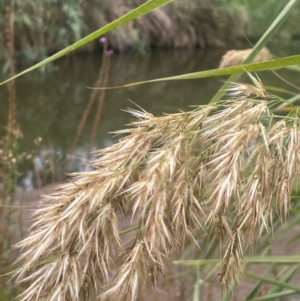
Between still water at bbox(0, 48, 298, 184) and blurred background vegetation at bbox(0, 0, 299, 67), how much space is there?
0.23m

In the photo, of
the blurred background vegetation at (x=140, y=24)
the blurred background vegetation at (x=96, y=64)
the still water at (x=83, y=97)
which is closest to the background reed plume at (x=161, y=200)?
the blurred background vegetation at (x=96, y=64)

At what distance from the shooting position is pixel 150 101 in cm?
320

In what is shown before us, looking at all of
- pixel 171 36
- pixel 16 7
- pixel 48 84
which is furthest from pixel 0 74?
pixel 171 36

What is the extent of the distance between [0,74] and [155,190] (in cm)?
317

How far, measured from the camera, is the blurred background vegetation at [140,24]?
4.01 meters

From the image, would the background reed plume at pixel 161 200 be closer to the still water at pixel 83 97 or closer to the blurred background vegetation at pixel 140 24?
the still water at pixel 83 97

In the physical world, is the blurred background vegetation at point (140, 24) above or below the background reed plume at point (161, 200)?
above

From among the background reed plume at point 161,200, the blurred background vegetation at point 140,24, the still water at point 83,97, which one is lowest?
the background reed plume at point 161,200

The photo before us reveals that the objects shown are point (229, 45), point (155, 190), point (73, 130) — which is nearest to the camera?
point (155, 190)

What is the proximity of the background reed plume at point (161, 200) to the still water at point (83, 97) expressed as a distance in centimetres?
147

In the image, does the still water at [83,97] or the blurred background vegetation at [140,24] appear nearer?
the still water at [83,97]

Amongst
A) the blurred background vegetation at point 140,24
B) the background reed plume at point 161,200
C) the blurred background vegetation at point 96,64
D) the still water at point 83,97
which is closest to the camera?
the background reed plume at point 161,200

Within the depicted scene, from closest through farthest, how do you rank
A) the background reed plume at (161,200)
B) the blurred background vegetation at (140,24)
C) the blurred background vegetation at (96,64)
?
1. the background reed plume at (161,200)
2. the blurred background vegetation at (96,64)
3. the blurred background vegetation at (140,24)

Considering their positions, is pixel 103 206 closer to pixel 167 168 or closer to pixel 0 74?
pixel 167 168
